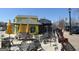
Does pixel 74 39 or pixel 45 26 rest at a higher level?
pixel 45 26

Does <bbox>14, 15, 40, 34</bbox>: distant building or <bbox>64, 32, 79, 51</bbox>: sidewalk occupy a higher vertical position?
<bbox>14, 15, 40, 34</bbox>: distant building

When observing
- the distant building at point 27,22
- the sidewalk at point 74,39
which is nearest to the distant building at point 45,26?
the distant building at point 27,22

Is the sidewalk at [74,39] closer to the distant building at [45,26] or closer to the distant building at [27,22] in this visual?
the distant building at [45,26]

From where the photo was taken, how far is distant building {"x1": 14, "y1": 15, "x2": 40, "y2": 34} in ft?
9.93

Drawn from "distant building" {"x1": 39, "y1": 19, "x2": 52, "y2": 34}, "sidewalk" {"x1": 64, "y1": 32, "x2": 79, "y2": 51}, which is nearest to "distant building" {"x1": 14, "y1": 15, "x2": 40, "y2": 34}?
"distant building" {"x1": 39, "y1": 19, "x2": 52, "y2": 34}

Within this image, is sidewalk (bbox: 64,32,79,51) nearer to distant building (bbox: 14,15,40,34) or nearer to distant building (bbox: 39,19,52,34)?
distant building (bbox: 39,19,52,34)

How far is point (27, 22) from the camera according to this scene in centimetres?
305

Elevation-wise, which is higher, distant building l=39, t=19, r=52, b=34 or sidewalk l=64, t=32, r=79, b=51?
distant building l=39, t=19, r=52, b=34

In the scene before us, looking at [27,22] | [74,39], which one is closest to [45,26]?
[27,22]

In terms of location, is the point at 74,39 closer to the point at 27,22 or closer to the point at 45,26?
the point at 45,26

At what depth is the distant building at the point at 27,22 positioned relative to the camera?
3.03 meters

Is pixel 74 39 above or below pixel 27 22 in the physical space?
below
